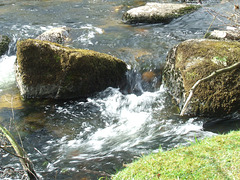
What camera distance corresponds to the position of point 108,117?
20.1ft

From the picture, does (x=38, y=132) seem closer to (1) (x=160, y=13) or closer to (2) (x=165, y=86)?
(2) (x=165, y=86)

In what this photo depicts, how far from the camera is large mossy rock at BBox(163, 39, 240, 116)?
5.42 metres

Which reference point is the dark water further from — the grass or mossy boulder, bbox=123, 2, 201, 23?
the grass

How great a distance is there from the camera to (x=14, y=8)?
1401cm

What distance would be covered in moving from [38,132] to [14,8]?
430 inches

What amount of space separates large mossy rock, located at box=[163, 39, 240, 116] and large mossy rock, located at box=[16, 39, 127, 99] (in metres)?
1.98

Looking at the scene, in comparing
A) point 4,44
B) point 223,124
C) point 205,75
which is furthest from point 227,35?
point 4,44

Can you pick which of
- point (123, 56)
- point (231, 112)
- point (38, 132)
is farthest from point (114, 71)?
point (231, 112)

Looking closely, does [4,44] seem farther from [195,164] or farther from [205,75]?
[195,164]

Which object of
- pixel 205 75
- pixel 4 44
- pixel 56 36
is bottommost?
pixel 205 75

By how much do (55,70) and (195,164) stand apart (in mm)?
4418

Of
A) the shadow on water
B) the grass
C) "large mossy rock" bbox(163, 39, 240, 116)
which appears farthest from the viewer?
"large mossy rock" bbox(163, 39, 240, 116)

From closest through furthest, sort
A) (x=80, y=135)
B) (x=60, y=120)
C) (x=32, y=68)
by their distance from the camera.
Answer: (x=80, y=135) → (x=60, y=120) → (x=32, y=68)

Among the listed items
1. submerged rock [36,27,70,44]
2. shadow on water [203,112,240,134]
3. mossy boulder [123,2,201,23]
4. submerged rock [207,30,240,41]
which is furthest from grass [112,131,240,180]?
mossy boulder [123,2,201,23]
